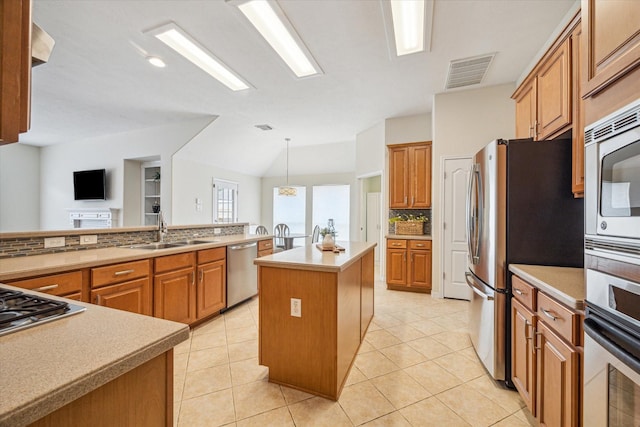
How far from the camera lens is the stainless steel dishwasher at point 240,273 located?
10.9 feet

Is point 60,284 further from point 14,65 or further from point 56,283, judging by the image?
point 14,65

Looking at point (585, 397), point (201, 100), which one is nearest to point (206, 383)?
point (585, 397)

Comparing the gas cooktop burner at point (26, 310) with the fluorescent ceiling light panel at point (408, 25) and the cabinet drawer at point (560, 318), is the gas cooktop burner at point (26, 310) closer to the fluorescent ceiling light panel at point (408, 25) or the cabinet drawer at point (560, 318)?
the cabinet drawer at point (560, 318)

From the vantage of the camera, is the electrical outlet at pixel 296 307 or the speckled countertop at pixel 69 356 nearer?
the speckled countertop at pixel 69 356

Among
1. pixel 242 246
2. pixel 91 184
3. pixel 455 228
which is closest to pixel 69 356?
pixel 242 246

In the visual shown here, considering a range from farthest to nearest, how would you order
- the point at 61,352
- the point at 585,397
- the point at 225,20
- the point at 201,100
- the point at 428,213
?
the point at 428,213 < the point at 201,100 < the point at 225,20 < the point at 585,397 < the point at 61,352

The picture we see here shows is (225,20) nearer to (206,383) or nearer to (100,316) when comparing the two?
(100,316)

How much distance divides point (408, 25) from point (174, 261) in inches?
125

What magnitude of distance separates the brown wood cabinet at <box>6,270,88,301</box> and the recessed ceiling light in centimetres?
239

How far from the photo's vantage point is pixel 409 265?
421cm

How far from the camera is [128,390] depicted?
27.8 inches

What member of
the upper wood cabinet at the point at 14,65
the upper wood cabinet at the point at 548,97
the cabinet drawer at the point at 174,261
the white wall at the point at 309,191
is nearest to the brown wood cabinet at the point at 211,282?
the cabinet drawer at the point at 174,261

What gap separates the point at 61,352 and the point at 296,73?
3451mm

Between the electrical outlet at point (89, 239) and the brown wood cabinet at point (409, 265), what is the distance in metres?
3.69
